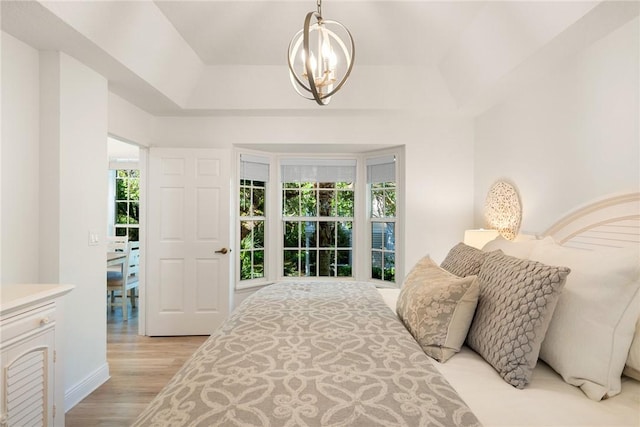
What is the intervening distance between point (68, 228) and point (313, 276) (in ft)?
8.90

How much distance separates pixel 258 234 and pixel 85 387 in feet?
7.33

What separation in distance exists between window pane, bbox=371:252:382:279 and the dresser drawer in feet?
10.4

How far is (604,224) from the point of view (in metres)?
1.83

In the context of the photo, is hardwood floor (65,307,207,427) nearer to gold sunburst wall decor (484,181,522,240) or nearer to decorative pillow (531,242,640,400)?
decorative pillow (531,242,640,400)

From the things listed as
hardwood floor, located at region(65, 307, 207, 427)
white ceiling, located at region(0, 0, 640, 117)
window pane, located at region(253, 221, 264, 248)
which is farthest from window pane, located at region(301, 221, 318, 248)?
hardwood floor, located at region(65, 307, 207, 427)

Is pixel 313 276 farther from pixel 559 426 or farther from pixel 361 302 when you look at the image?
pixel 559 426

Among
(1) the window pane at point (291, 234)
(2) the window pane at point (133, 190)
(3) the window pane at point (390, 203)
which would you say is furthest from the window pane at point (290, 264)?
(2) the window pane at point (133, 190)

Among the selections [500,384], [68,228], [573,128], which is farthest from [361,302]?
[68,228]

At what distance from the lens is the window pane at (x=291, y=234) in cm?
433

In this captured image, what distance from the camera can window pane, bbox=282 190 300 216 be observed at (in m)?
4.32

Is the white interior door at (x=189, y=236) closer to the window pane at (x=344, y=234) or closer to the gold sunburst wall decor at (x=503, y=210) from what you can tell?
the window pane at (x=344, y=234)

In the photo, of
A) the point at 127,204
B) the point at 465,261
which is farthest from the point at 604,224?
the point at 127,204

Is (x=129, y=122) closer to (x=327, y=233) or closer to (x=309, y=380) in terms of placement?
(x=327, y=233)

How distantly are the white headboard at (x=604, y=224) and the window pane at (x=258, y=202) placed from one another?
3049mm
